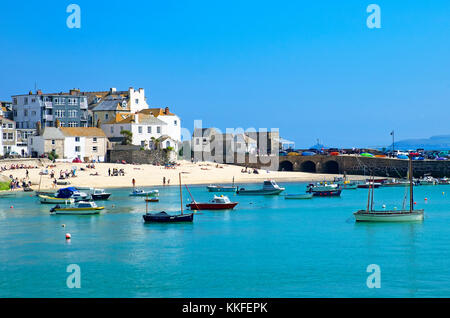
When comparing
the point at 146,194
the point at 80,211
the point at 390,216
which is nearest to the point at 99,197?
the point at 146,194

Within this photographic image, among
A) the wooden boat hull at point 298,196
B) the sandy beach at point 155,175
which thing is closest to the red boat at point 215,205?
the wooden boat hull at point 298,196

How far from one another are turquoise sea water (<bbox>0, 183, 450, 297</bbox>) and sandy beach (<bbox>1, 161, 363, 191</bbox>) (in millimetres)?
29116

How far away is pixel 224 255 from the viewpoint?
3481 cm

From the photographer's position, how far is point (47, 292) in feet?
86.2

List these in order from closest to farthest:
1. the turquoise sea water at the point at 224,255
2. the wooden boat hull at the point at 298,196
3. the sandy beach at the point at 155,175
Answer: the turquoise sea water at the point at 224,255 → the wooden boat hull at the point at 298,196 → the sandy beach at the point at 155,175

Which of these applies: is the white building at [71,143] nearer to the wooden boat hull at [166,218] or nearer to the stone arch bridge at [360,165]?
the stone arch bridge at [360,165]

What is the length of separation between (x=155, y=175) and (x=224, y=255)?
6277 centimetres

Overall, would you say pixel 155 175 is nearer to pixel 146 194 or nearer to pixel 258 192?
pixel 258 192

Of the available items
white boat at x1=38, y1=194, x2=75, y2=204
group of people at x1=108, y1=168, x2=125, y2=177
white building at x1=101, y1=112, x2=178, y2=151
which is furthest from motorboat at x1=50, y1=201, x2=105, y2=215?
white building at x1=101, y1=112, x2=178, y2=151

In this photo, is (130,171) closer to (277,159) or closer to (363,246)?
(277,159)

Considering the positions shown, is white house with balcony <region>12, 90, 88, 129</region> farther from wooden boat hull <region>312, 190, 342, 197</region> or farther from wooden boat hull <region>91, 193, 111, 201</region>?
wooden boat hull <region>312, 190, 342, 197</region>

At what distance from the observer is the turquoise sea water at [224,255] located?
87.8 ft

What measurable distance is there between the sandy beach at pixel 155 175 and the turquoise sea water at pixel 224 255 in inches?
1146
